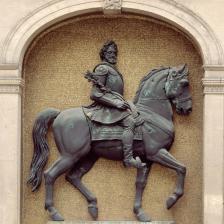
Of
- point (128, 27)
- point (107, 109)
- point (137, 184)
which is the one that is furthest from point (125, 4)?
point (137, 184)

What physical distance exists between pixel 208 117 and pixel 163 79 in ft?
2.49

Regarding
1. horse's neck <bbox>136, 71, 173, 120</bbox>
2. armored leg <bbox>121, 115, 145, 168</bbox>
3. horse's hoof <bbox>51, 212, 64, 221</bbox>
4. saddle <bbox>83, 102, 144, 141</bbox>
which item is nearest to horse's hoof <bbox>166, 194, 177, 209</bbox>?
armored leg <bbox>121, 115, 145, 168</bbox>

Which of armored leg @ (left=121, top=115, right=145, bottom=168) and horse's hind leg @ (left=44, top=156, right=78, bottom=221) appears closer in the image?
armored leg @ (left=121, top=115, right=145, bottom=168)

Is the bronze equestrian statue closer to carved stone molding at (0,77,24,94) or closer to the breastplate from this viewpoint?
the breastplate

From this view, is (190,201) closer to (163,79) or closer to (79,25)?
(163,79)

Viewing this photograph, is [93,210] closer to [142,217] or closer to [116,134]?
[142,217]

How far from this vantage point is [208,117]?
13.4 meters

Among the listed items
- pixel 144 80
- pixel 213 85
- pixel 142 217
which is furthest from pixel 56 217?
pixel 213 85

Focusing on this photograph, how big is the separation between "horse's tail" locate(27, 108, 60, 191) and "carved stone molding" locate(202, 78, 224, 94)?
1814mm

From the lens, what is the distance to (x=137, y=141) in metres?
13.7

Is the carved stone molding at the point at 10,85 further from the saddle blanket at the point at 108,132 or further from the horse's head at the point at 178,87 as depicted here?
the horse's head at the point at 178,87

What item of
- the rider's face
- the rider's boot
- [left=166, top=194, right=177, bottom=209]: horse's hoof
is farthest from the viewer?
A: the rider's face

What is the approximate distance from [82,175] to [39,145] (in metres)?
0.63

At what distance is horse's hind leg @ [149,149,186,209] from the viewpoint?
13.6 m
